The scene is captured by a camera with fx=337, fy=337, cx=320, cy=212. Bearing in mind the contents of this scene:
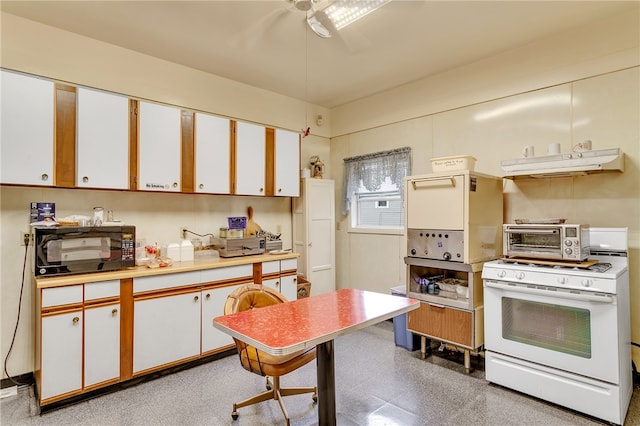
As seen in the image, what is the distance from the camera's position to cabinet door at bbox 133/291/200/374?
108 inches

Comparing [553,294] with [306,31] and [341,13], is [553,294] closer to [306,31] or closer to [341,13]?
[341,13]

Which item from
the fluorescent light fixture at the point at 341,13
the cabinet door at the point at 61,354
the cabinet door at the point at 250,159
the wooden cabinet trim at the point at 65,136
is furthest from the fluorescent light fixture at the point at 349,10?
the cabinet door at the point at 61,354

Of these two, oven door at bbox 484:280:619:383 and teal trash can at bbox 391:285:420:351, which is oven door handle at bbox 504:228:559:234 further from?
teal trash can at bbox 391:285:420:351

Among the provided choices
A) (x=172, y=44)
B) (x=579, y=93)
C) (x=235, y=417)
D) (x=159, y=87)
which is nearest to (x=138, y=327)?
(x=235, y=417)

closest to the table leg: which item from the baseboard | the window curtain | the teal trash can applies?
the teal trash can

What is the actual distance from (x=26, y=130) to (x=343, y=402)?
10.2ft

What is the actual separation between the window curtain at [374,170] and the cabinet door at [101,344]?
310 centimetres

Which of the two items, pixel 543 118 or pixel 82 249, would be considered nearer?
pixel 82 249

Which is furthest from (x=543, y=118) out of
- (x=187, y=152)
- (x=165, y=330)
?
(x=165, y=330)

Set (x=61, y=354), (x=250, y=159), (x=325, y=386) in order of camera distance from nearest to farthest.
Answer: (x=325, y=386), (x=61, y=354), (x=250, y=159)

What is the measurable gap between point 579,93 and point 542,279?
170cm

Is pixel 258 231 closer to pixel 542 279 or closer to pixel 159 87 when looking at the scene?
pixel 159 87

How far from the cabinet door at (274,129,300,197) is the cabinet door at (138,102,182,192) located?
3.82ft

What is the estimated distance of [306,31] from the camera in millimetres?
2955
